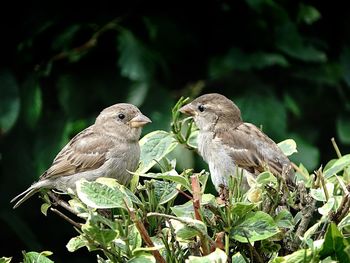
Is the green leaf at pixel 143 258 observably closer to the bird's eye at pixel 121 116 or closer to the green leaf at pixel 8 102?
the bird's eye at pixel 121 116

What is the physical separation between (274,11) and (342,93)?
609mm

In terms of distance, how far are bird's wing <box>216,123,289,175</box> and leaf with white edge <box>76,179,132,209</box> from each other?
987 millimetres

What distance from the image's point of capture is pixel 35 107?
4.05m

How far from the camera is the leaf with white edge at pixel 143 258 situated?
5.38ft

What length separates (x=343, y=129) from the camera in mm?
4379

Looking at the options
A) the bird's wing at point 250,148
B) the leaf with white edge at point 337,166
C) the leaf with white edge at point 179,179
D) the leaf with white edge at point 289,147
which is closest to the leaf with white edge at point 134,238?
the leaf with white edge at point 179,179

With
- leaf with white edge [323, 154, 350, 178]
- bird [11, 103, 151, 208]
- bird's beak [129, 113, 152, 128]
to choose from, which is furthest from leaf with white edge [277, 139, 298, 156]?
bird's beak [129, 113, 152, 128]

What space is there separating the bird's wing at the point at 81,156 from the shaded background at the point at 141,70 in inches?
26.3

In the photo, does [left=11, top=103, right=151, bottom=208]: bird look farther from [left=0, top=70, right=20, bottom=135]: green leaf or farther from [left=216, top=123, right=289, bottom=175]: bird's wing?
[left=0, top=70, right=20, bottom=135]: green leaf

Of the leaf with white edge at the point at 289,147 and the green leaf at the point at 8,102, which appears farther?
the green leaf at the point at 8,102

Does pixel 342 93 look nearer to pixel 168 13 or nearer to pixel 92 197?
pixel 168 13

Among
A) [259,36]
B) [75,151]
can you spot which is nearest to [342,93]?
[259,36]

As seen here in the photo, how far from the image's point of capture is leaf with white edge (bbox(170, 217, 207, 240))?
161 centimetres

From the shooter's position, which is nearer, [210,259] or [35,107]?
[210,259]
